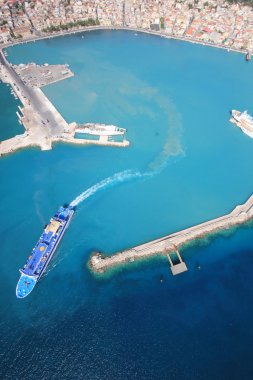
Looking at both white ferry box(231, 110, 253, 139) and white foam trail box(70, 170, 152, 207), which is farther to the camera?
white ferry box(231, 110, 253, 139)

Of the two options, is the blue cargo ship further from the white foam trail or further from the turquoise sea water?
the white foam trail

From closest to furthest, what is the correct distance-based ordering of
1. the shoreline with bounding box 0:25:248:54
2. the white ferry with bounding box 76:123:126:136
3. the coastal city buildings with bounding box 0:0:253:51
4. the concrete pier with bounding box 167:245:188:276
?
the concrete pier with bounding box 167:245:188:276, the white ferry with bounding box 76:123:126:136, the shoreline with bounding box 0:25:248:54, the coastal city buildings with bounding box 0:0:253:51

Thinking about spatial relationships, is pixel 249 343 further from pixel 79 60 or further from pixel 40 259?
pixel 79 60

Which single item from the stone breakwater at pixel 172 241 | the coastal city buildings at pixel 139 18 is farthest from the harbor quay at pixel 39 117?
the stone breakwater at pixel 172 241

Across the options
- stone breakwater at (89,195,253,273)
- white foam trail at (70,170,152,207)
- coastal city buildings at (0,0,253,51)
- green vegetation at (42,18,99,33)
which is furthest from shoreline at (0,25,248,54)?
stone breakwater at (89,195,253,273)

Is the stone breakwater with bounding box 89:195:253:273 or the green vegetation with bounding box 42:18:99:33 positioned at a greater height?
the green vegetation with bounding box 42:18:99:33

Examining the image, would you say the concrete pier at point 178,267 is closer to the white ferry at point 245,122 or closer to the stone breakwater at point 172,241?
the stone breakwater at point 172,241

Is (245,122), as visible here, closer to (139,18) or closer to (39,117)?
(39,117)
